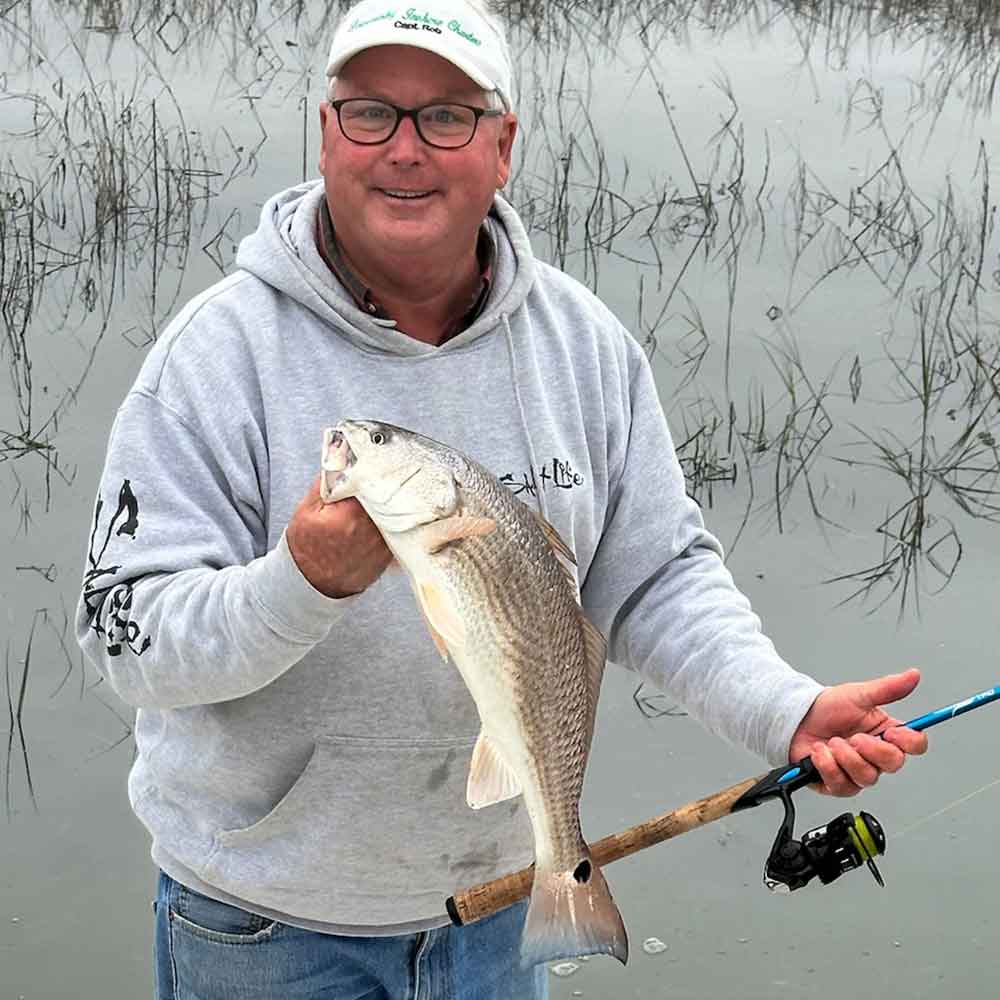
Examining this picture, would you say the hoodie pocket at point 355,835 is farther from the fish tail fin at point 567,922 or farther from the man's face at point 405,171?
the man's face at point 405,171

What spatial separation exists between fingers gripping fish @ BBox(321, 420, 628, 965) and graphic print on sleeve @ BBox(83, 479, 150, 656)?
33cm

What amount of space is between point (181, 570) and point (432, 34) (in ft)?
2.55

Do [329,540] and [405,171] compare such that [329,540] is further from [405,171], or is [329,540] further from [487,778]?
[405,171]

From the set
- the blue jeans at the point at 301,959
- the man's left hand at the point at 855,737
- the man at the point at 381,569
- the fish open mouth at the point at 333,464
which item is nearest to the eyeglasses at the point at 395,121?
the man at the point at 381,569

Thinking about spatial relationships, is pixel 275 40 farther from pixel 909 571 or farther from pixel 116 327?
pixel 909 571

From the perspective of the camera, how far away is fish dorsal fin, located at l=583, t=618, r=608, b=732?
2.29 m

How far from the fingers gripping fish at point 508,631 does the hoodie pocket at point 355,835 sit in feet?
0.39

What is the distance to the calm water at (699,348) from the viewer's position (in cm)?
402

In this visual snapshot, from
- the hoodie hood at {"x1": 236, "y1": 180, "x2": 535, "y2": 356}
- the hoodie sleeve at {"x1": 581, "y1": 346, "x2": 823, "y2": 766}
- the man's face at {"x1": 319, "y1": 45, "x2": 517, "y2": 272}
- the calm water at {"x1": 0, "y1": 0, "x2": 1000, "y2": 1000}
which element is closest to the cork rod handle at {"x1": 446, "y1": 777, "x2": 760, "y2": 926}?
the hoodie sleeve at {"x1": 581, "y1": 346, "x2": 823, "y2": 766}

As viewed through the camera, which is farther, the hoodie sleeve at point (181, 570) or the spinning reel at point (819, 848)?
the spinning reel at point (819, 848)

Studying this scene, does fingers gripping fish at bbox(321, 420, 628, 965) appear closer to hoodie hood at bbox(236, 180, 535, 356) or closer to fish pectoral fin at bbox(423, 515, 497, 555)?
fish pectoral fin at bbox(423, 515, 497, 555)

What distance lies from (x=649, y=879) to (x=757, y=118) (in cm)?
610

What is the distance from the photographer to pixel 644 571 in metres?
2.55

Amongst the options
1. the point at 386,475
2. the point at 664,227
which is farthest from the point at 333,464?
the point at 664,227
